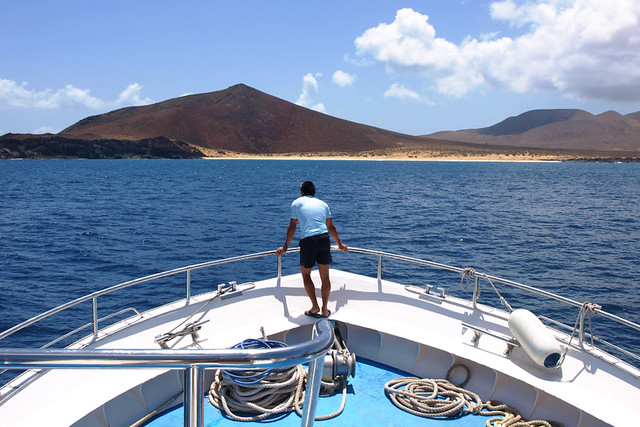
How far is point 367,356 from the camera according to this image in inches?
216

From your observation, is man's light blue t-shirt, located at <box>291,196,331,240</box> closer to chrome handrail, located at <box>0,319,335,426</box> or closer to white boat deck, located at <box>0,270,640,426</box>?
white boat deck, located at <box>0,270,640,426</box>

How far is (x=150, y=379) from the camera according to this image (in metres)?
4.25

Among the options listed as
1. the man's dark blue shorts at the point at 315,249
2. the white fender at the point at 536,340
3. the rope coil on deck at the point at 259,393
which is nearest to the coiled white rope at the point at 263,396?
the rope coil on deck at the point at 259,393

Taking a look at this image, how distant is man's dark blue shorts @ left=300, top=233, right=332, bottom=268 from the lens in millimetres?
5520

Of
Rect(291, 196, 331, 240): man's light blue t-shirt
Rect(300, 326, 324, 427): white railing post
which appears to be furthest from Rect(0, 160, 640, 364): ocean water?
Rect(300, 326, 324, 427): white railing post

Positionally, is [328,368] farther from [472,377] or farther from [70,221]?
[70,221]

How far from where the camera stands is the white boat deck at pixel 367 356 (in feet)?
12.7

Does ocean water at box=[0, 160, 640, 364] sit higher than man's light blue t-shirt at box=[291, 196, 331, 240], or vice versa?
man's light blue t-shirt at box=[291, 196, 331, 240]

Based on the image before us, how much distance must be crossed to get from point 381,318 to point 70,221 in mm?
29006

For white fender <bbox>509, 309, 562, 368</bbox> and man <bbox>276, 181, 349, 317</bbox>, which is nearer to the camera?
white fender <bbox>509, 309, 562, 368</bbox>

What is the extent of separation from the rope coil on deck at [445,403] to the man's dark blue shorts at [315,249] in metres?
1.54

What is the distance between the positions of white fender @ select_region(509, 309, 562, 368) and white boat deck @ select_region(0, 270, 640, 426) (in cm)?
14

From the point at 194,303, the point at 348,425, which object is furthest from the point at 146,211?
the point at 348,425

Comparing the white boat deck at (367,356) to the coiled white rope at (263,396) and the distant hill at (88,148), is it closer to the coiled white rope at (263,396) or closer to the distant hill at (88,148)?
the coiled white rope at (263,396)
